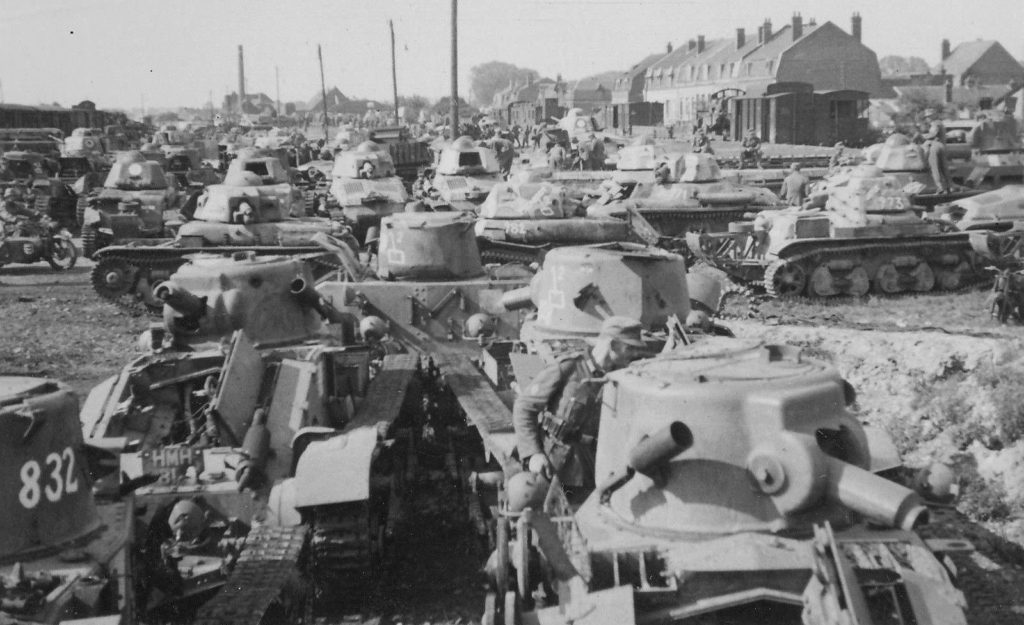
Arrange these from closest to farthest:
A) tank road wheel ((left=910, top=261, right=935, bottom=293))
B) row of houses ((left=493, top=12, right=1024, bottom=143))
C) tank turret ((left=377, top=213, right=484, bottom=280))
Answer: tank turret ((left=377, top=213, right=484, bottom=280)) < tank road wheel ((left=910, top=261, right=935, bottom=293)) < row of houses ((left=493, top=12, right=1024, bottom=143))

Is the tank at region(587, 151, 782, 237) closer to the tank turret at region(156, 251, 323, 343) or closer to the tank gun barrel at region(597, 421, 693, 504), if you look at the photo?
the tank turret at region(156, 251, 323, 343)

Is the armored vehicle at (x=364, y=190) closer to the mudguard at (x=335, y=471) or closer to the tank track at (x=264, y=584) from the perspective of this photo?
the mudguard at (x=335, y=471)

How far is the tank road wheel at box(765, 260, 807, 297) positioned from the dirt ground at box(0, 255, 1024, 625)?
0.30m

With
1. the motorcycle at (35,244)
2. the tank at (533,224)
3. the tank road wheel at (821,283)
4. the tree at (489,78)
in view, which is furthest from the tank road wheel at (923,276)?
the tree at (489,78)

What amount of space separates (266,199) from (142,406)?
12805 millimetres

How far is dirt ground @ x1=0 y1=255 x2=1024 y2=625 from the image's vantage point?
959 centimetres

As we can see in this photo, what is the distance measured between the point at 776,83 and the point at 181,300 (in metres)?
43.1

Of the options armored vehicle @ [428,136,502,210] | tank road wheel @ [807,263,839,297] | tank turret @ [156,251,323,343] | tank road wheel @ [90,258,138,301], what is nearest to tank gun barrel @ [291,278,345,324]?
tank turret @ [156,251,323,343]

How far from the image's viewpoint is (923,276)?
70.1 ft

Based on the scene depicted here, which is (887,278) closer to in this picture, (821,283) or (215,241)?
(821,283)

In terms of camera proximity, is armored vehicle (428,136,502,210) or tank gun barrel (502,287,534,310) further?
armored vehicle (428,136,502,210)

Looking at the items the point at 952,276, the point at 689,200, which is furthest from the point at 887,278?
the point at 689,200

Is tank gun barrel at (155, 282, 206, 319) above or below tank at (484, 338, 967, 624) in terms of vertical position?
above

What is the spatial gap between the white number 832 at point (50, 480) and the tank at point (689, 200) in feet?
59.9
